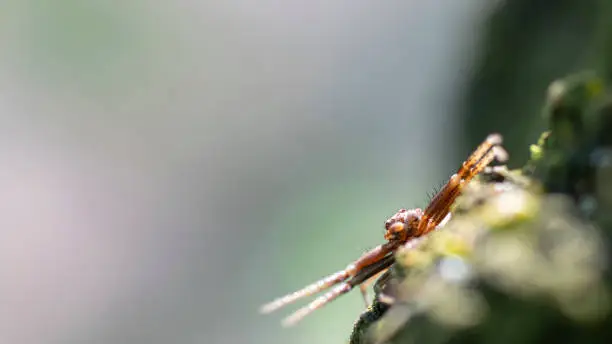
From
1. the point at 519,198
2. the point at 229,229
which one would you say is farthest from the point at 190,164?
the point at 519,198

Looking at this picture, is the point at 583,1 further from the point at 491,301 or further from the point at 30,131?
the point at 30,131

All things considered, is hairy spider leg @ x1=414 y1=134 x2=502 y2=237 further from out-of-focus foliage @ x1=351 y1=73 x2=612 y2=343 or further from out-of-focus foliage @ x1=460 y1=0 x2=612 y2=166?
out-of-focus foliage @ x1=460 y1=0 x2=612 y2=166

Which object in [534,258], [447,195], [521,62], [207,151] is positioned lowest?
[534,258]

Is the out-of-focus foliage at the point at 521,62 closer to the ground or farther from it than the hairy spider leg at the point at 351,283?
farther from it

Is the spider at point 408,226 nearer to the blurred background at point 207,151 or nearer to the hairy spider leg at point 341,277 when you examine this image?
the hairy spider leg at point 341,277

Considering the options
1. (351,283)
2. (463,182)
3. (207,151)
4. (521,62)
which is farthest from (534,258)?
(207,151)

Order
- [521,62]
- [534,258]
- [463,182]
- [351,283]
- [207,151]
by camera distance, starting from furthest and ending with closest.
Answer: [207,151]
[521,62]
[351,283]
[463,182]
[534,258]

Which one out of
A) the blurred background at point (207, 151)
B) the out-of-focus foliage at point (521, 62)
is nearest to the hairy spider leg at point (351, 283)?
the out-of-focus foliage at point (521, 62)

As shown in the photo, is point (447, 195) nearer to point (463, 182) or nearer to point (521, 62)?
point (463, 182)
